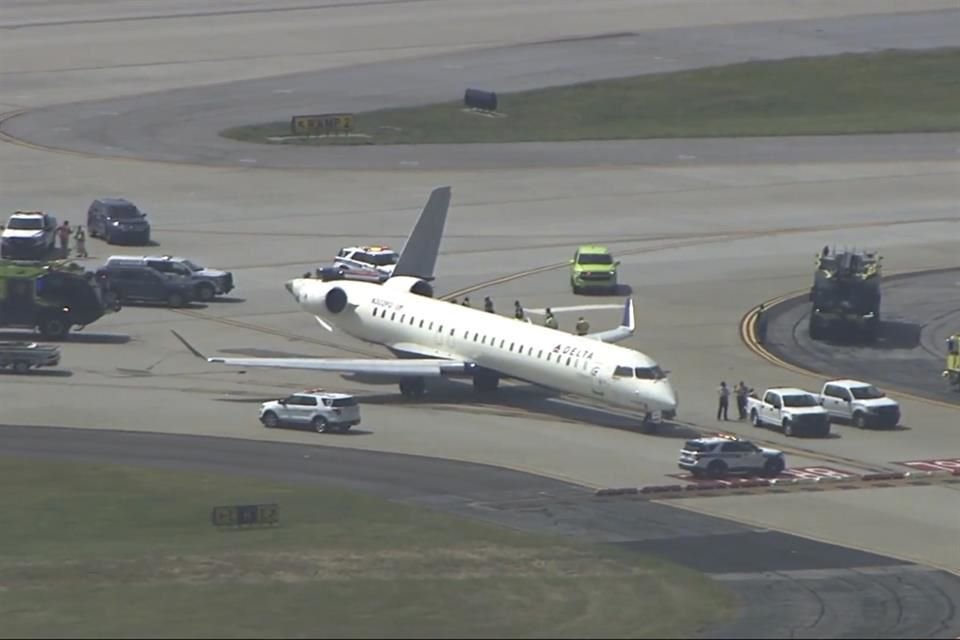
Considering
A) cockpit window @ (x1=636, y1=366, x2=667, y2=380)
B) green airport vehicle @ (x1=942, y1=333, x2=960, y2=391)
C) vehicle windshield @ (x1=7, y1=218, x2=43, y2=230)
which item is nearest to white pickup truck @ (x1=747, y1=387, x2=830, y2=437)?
cockpit window @ (x1=636, y1=366, x2=667, y2=380)

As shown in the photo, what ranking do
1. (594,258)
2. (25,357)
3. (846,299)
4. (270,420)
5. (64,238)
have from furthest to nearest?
1. (64,238)
2. (594,258)
3. (846,299)
4. (25,357)
5. (270,420)

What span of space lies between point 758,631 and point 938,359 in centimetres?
4697

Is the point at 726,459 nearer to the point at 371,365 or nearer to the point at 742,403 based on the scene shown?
the point at 742,403

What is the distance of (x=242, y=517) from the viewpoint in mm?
75500

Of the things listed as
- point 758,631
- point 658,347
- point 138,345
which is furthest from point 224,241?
point 758,631

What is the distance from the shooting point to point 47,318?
10581 centimetres

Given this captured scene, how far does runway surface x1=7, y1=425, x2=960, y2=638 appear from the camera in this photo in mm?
64375

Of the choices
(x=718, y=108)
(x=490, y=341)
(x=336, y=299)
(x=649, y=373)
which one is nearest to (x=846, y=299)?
(x=490, y=341)

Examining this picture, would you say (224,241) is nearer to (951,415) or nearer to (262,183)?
(262,183)

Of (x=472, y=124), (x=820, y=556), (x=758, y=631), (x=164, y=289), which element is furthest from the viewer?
(x=472, y=124)

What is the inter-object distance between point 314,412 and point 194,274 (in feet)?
84.0

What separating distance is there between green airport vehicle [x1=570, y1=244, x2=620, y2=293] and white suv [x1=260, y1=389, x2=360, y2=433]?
2850 cm

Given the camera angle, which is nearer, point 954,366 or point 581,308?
point 954,366

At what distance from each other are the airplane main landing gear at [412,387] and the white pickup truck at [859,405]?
53.6 ft
